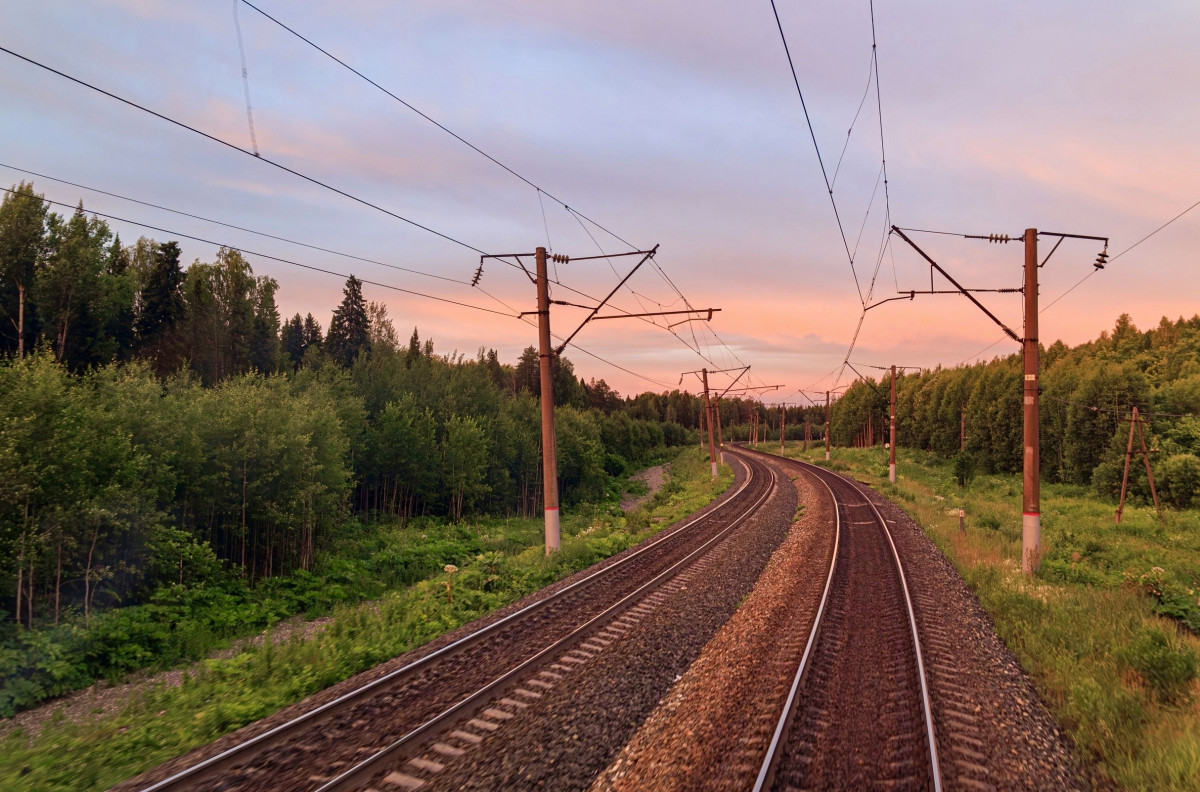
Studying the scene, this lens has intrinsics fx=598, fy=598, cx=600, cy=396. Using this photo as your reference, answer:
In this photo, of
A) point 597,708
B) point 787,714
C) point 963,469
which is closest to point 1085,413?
point 963,469

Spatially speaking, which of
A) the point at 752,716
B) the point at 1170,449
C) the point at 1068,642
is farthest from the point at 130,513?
the point at 1170,449

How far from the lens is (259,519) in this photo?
22453mm

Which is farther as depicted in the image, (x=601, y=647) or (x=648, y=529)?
(x=648, y=529)

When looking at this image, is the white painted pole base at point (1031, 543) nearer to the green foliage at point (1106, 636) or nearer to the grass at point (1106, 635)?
the grass at point (1106, 635)

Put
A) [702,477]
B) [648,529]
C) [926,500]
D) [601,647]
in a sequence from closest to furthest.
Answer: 1. [601,647]
2. [648,529]
3. [926,500]
4. [702,477]

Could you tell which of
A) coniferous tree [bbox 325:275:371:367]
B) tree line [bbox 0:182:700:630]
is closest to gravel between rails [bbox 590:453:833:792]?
tree line [bbox 0:182:700:630]

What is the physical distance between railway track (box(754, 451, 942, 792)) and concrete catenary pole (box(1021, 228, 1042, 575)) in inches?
171

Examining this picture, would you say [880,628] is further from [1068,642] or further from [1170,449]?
[1170,449]

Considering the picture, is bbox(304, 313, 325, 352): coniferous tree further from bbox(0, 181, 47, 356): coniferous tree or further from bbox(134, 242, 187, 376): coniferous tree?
bbox(0, 181, 47, 356): coniferous tree

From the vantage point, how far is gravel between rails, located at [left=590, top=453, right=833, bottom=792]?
21.8ft

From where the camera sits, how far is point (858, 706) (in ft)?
27.1

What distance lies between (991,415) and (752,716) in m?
75.3

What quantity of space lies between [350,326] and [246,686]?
217 feet

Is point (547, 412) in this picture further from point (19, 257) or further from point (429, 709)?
point (19, 257)
